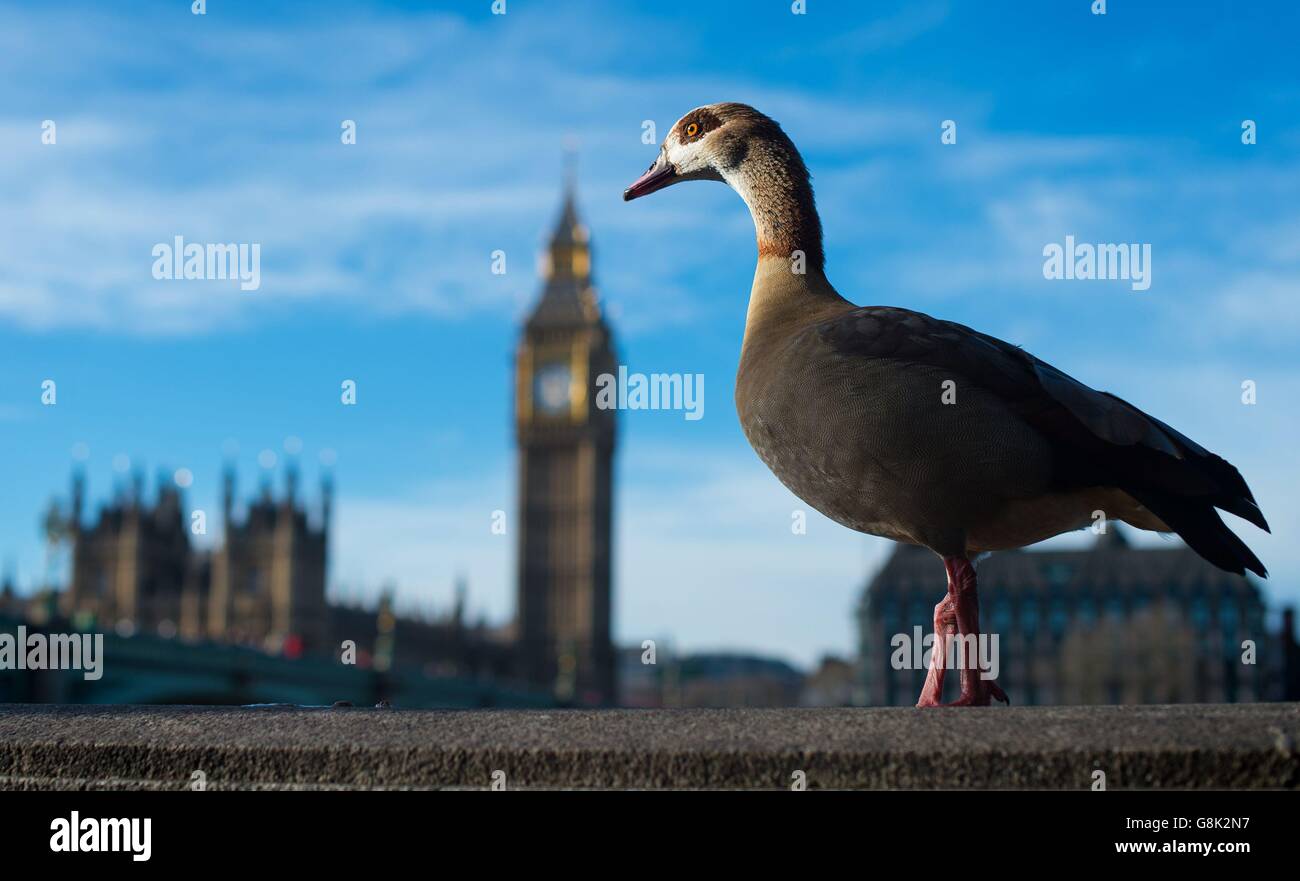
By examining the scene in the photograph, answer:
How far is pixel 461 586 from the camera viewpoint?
92.1 m

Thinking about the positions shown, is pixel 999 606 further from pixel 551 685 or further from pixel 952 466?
pixel 952 466

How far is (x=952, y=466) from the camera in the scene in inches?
119

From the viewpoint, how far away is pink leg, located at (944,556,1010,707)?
3040mm

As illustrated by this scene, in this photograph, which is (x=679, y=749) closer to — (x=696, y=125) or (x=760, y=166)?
(x=760, y=166)

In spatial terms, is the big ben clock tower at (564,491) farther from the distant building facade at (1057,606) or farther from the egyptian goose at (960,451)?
the egyptian goose at (960,451)

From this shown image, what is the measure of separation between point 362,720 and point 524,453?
320 ft

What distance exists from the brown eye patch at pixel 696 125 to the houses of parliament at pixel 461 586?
5780cm

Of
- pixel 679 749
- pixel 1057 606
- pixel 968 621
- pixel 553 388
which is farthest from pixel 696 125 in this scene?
pixel 553 388

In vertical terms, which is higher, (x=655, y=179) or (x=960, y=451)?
(x=655, y=179)

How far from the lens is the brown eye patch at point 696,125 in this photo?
3590 mm

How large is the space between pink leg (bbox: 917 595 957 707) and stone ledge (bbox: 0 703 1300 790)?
19.8 inches

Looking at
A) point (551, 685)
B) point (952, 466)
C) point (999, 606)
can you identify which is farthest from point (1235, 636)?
point (952, 466)

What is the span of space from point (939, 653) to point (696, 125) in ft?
4.32

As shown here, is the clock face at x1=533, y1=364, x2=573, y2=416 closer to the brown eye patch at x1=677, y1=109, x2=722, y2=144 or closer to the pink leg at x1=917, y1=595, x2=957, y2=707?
the brown eye patch at x1=677, y1=109, x2=722, y2=144
